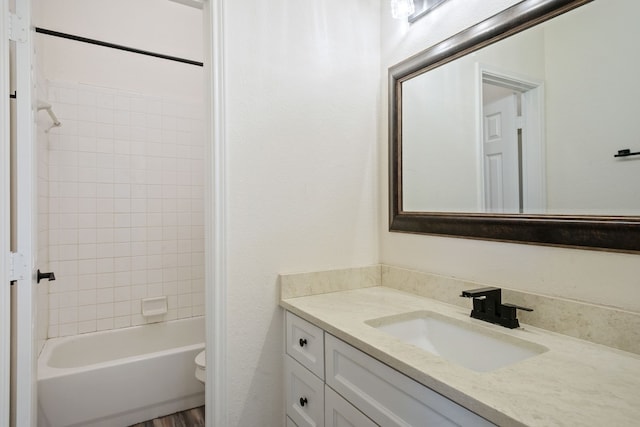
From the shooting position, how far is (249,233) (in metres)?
1.41

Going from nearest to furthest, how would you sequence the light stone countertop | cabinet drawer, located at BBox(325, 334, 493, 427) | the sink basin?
the light stone countertop, cabinet drawer, located at BBox(325, 334, 493, 427), the sink basin

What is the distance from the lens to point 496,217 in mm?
1227

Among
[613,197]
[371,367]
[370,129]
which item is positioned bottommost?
[371,367]

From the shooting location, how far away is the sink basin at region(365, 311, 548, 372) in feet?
3.34

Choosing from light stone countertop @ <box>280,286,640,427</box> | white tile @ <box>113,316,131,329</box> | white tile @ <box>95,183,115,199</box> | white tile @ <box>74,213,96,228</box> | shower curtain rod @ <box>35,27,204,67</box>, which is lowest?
white tile @ <box>113,316,131,329</box>

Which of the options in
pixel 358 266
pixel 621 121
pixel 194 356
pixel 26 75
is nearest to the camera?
pixel 621 121

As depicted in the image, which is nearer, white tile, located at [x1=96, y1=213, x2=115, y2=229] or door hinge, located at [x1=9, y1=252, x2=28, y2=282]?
door hinge, located at [x1=9, y1=252, x2=28, y2=282]

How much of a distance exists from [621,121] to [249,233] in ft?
4.14

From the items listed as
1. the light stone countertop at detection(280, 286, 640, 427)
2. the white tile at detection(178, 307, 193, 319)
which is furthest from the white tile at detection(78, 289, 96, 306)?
the light stone countertop at detection(280, 286, 640, 427)

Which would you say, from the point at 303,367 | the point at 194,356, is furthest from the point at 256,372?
the point at 194,356

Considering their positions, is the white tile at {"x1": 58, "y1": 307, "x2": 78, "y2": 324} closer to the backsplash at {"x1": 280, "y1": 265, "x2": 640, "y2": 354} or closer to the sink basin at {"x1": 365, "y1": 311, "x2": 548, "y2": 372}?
the backsplash at {"x1": 280, "y1": 265, "x2": 640, "y2": 354}

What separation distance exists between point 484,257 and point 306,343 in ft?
2.44

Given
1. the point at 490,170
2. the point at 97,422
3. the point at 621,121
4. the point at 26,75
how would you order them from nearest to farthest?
the point at 621,121, the point at 26,75, the point at 490,170, the point at 97,422

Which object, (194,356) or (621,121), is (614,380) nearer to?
(621,121)
